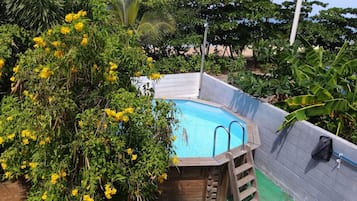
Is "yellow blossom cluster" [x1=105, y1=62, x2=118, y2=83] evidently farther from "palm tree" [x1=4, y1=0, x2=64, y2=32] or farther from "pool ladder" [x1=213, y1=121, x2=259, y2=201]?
"pool ladder" [x1=213, y1=121, x2=259, y2=201]

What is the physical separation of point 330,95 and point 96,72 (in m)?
4.95

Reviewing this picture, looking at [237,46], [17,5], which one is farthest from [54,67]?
[237,46]

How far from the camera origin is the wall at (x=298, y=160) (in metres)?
5.82

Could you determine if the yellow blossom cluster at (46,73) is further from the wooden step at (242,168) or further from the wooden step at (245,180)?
the wooden step at (245,180)

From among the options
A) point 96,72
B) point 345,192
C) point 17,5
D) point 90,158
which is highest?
point 17,5

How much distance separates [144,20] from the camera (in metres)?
A: 11.5

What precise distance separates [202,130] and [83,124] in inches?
Result: 272

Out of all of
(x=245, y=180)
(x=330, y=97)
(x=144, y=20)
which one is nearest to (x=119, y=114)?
(x=245, y=180)

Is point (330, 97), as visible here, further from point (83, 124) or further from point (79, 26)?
point (79, 26)

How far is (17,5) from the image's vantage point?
18.6ft

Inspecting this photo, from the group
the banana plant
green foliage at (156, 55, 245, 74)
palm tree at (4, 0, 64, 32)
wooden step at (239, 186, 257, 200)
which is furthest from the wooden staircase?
green foliage at (156, 55, 245, 74)

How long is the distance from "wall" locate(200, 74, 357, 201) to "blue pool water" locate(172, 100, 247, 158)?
0.90 metres

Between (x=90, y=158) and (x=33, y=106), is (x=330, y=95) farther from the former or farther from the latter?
(x=33, y=106)

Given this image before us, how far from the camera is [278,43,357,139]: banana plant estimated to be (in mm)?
6691
